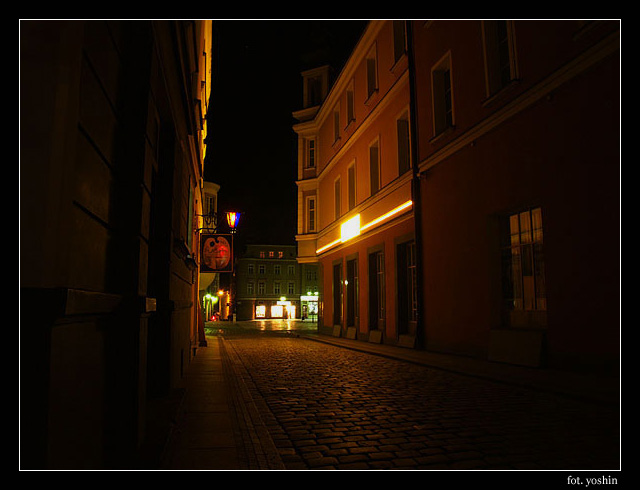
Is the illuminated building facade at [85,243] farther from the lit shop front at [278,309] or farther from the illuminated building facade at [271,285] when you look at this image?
the lit shop front at [278,309]

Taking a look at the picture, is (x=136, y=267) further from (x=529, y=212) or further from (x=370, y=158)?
(x=370, y=158)

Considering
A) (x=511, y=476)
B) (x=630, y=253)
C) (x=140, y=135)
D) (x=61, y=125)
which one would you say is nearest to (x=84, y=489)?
(x=61, y=125)

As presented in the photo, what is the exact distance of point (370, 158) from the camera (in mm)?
19016

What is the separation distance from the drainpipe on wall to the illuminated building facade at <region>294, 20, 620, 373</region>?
43mm

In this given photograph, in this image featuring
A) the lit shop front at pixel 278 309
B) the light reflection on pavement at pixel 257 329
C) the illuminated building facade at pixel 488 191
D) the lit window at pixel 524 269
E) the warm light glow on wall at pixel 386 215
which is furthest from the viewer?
the lit shop front at pixel 278 309

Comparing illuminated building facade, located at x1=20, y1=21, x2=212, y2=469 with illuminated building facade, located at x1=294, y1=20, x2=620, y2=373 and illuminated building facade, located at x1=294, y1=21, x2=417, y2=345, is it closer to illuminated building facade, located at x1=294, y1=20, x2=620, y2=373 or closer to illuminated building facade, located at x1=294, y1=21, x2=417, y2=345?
illuminated building facade, located at x1=294, y1=20, x2=620, y2=373

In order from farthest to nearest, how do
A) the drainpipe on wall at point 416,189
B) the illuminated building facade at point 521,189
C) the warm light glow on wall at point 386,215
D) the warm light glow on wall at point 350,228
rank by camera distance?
the warm light glow on wall at point 350,228, the warm light glow on wall at point 386,215, the drainpipe on wall at point 416,189, the illuminated building facade at point 521,189

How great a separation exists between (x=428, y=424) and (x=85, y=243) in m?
4.14

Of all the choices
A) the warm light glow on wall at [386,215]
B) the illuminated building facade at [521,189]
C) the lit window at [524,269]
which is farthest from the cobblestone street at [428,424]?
the warm light glow on wall at [386,215]

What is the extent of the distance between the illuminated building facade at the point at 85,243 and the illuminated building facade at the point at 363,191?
39.8 feet

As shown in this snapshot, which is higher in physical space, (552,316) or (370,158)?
(370,158)

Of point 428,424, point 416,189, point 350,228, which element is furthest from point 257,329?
point 428,424

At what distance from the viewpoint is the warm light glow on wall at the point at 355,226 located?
16.0 meters

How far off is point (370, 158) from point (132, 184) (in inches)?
632
